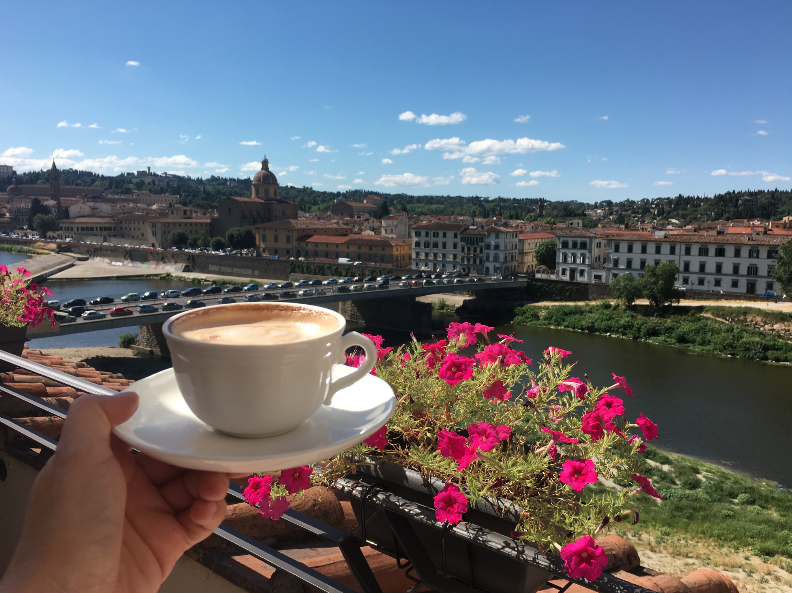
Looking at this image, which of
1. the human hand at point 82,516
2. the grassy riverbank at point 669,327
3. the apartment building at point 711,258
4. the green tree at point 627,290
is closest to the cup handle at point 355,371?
the human hand at point 82,516

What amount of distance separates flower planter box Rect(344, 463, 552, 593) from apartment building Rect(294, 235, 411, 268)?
4433cm

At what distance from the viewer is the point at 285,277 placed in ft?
153

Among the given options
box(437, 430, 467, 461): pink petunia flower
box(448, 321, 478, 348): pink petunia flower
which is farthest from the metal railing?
box(448, 321, 478, 348): pink petunia flower

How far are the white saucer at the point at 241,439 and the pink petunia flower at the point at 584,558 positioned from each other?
377mm

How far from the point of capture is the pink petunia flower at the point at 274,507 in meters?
1.08

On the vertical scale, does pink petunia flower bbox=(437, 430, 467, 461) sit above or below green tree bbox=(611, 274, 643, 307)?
above

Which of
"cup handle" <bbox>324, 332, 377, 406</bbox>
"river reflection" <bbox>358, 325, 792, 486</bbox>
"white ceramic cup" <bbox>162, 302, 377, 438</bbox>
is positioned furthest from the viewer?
"river reflection" <bbox>358, 325, 792, 486</bbox>

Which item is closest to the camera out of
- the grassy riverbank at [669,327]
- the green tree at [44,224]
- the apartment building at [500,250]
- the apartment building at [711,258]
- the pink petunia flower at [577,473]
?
the pink petunia flower at [577,473]

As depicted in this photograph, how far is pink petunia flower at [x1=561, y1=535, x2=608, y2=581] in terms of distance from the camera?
898mm

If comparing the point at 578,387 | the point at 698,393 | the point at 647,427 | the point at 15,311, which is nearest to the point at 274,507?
the point at 578,387

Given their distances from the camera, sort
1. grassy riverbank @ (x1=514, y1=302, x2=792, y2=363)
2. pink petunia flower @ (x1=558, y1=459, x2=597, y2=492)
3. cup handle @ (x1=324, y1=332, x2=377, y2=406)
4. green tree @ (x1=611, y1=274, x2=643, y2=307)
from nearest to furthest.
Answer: cup handle @ (x1=324, y1=332, x2=377, y2=406) → pink petunia flower @ (x1=558, y1=459, x2=597, y2=492) → grassy riverbank @ (x1=514, y1=302, x2=792, y2=363) → green tree @ (x1=611, y1=274, x2=643, y2=307)

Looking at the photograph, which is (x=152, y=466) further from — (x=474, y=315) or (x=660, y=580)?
(x=474, y=315)

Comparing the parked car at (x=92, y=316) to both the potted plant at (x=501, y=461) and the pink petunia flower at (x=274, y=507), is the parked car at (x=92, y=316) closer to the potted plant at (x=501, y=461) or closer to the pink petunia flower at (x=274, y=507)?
the potted plant at (x=501, y=461)

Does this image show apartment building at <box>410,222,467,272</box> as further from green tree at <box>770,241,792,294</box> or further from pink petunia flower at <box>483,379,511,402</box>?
pink petunia flower at <box>483,379,511,402</box>
